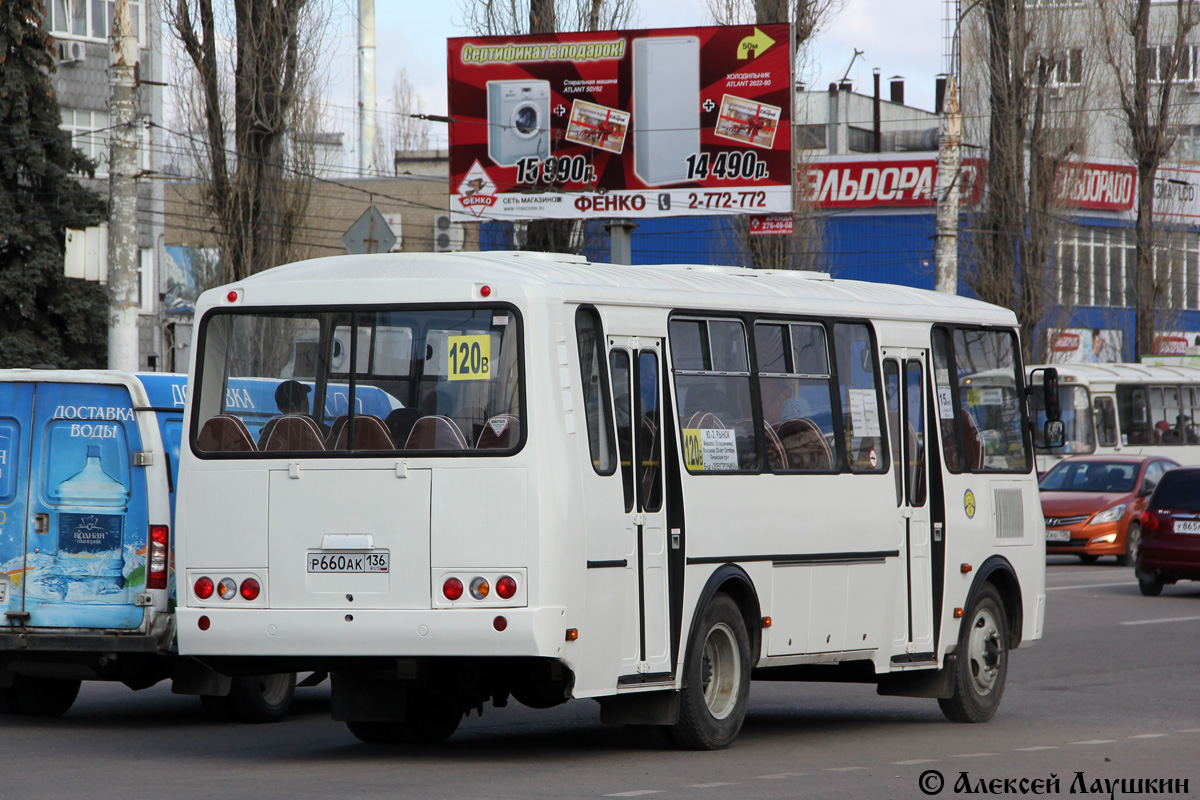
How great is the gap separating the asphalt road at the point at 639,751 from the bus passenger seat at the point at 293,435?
163cm

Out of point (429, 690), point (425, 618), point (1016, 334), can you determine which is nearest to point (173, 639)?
point (429, 690)

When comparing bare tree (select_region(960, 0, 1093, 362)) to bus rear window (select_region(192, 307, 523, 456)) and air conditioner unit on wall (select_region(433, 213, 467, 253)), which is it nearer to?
air conditioner unit on wall (select_region(433, 213, 467, 253))

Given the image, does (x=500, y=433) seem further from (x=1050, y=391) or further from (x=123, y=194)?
(x=123, y=194)

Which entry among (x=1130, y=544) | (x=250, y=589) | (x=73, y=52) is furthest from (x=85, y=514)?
(x=73, y=52)

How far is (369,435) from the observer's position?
954 cm

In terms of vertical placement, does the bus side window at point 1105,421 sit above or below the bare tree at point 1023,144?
below

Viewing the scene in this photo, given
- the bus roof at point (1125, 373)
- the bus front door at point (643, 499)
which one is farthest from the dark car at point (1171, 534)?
the bus roof at point (1125, 373)

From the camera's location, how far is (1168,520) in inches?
891

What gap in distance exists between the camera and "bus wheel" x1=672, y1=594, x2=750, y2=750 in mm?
10102

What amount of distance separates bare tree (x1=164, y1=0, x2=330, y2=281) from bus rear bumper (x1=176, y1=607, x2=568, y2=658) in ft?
74.8

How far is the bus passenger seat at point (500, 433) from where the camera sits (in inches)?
364

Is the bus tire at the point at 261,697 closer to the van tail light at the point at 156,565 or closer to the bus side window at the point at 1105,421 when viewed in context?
the van tail light at the point at 156,565

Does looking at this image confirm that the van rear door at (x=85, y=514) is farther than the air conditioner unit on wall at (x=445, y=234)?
No

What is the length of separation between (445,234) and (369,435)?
5900 centimetres
